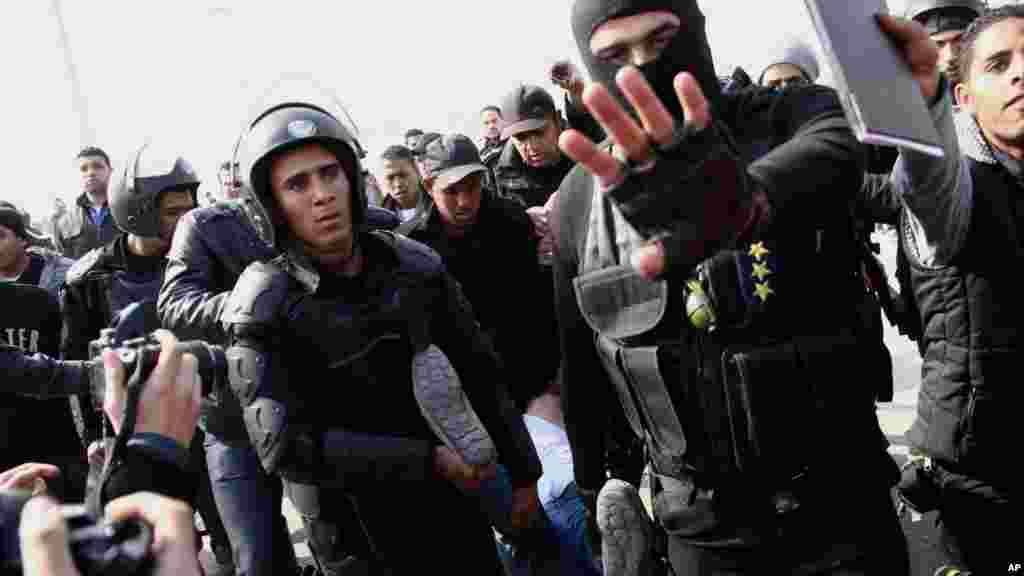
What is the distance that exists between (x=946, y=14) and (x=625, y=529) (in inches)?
132

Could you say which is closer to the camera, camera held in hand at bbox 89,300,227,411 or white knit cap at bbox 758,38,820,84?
camera held in hand at bbox 89,300,227,411

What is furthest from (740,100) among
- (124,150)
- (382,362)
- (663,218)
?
(124,150)

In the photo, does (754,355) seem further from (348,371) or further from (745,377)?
(348,371)

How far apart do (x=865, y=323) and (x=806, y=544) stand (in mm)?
535

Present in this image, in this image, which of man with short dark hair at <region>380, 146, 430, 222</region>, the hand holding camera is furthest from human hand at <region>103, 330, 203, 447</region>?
man with short dark hair at <region>380, 146, 430, 222</region>

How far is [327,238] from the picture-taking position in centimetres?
303

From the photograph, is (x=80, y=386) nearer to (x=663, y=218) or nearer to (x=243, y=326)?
(x=243, y=326)

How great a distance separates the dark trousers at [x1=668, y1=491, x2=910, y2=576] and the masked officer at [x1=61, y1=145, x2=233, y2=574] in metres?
3.27

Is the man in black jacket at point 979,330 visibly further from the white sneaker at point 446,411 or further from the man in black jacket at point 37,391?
the man in black jacket at point 37,391

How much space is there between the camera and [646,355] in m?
2.33

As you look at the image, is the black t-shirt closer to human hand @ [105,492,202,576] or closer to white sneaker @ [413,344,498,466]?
white sneaker @ [413,344,498,466]

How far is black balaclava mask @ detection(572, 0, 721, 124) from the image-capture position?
2199 mm

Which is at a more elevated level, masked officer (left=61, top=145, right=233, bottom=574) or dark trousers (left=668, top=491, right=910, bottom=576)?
masked officer (left=61, top=145, right=233, bottom=574)

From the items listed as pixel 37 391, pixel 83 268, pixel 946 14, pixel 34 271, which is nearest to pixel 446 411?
pixel 37 391
